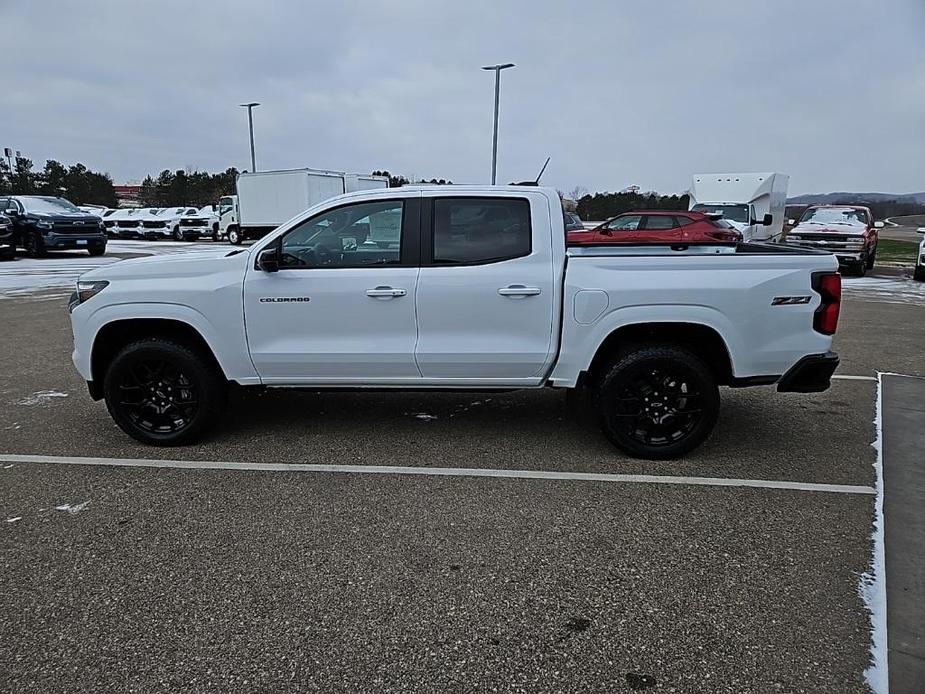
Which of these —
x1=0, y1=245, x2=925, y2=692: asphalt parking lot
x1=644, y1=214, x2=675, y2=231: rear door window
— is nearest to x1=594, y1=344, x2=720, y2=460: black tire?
x1=0, y1=245, x2=925, y2=692: asphalt parking lot

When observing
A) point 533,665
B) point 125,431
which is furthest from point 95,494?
point 533,665

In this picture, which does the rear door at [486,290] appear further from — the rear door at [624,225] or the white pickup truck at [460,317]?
the rear door at [624,225]

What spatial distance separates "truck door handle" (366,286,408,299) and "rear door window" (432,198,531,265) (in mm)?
326

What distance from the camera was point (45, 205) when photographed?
2177 centimetres

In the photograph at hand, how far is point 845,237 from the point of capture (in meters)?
18.0

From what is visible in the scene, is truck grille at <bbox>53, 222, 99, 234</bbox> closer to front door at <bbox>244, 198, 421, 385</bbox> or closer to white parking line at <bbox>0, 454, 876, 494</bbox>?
white parking line at <bbox>0, 454, 876, 494</bbox>

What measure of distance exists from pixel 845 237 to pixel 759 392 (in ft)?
45.5

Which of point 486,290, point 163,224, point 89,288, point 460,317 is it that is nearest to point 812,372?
point 486,290

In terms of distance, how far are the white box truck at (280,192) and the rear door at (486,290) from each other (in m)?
24.0

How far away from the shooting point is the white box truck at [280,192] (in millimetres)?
28609

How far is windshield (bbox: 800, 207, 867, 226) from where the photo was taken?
62.2 ft

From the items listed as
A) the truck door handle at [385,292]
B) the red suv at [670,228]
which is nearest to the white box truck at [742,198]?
the red suv at [670,228]

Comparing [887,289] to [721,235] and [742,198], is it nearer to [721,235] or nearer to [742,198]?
[721,235]

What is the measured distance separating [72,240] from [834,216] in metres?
22.3
